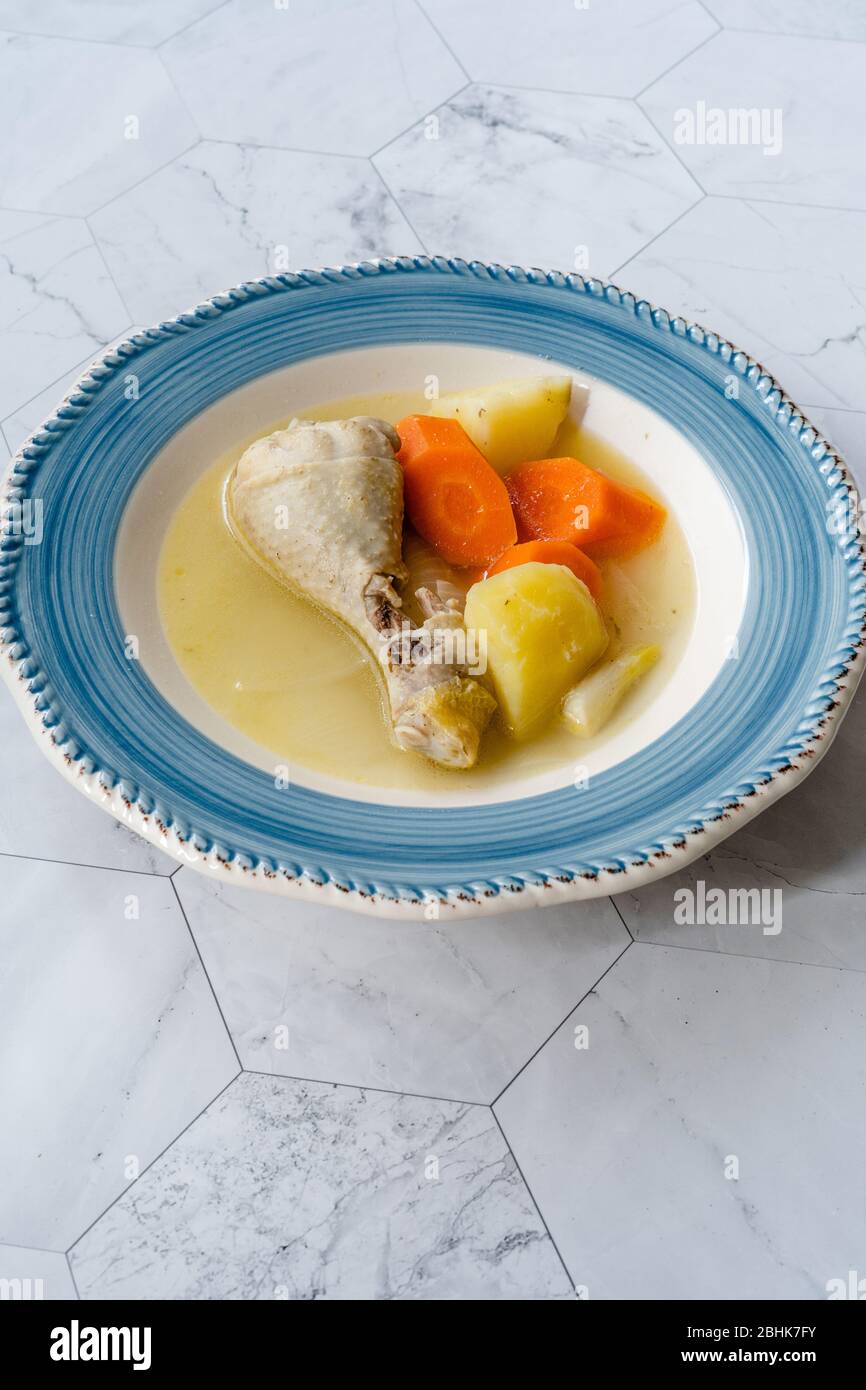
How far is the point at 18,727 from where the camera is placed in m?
1.82

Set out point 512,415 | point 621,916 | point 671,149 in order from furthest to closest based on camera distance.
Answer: point 671,149 < point 512,415 < point 621,916

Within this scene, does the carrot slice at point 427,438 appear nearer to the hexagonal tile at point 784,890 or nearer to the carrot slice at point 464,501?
the carrot slice at point 464,501

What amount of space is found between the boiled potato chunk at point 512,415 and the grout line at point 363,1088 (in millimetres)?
Answer: 1060

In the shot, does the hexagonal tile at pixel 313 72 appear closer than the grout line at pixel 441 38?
Yes

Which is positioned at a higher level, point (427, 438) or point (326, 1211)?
point (427, 438)

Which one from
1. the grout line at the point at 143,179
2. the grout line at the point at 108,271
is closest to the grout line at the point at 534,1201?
the grout line at the point at 108,271

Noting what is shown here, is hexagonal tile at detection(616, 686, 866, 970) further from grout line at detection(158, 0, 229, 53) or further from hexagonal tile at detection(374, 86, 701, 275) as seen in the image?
grout line at detection(158, 0, 229, 53)

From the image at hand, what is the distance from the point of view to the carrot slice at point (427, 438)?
194cm

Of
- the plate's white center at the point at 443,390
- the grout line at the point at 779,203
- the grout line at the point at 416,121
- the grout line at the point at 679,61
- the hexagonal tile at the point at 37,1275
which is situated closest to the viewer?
the hexagonal tile at the point at 37,1275

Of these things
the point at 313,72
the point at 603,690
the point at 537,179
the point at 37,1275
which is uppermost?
the point at 313,72

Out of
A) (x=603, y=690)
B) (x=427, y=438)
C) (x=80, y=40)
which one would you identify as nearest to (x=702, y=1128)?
(x=603, y=690)

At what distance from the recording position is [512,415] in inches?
78.7

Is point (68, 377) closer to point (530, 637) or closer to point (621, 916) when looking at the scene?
point (530, 637)

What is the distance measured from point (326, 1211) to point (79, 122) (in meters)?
2.60
